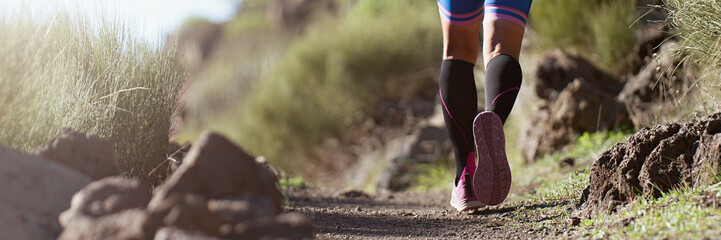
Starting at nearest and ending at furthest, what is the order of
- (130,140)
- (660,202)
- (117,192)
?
(117,192), (660,202), (130,140)

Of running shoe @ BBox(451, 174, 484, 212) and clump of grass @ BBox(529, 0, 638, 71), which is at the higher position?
clump of grass @ BBox(529, 0, 638, 71)

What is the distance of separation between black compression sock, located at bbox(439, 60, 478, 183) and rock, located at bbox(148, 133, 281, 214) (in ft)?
3.59

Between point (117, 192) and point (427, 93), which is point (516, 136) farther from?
point (117, 192)

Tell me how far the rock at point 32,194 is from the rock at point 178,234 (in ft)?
1.31

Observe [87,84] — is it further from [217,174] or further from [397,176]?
[397,176]

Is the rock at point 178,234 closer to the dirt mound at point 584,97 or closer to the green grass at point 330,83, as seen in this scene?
the dirt mound at point 584,97

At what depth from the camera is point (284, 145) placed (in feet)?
27.4

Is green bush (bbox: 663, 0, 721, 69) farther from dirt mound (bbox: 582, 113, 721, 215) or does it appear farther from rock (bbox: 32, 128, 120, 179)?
rock (bbox: 32, 128, 120, 179)

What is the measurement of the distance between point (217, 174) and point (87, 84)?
1.07 m

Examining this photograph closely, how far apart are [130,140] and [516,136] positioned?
4.02 meters

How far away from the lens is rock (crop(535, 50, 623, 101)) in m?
4.89

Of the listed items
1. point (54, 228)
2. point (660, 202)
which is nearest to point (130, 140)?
point (54, 228)

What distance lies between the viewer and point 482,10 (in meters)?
2.63

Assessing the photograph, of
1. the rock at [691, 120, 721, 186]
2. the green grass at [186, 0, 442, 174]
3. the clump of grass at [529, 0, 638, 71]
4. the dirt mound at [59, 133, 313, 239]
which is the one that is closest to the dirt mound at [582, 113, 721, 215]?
the rock at [691, 120, 721, 186]
